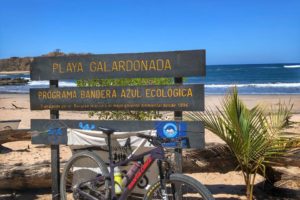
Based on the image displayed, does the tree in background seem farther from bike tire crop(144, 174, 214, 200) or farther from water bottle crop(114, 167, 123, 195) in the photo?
bike tire crop(144, 174, 214, 200)

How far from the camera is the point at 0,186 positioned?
5973 mm

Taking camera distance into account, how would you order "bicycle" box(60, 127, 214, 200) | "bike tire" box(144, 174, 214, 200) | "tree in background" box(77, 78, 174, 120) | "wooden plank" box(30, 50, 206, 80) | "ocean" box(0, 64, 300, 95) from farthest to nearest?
1. "ocean" box(0, 64, 300, 95)
2. "tree in background" box(77, 78, 174, 120)
3. "wooden plank" box(30, 50, 206, 80)
4. "bicycle" box(60, 127, 214, 200)
5. "bike tire" box(144, 174, 214, 200)

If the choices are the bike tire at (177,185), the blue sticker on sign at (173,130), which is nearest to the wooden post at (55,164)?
the blue sticker on sign at (173,130)

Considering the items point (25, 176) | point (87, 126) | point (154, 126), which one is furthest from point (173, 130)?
point (25, 176)

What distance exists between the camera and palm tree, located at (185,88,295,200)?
15.7 feet

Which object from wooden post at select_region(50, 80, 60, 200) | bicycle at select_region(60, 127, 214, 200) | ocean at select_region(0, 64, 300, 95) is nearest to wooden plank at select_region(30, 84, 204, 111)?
wooden post at select_region(50, 80, 60, 200)

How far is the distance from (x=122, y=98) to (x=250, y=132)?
1.63 m

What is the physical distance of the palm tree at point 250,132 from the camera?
4781 mm

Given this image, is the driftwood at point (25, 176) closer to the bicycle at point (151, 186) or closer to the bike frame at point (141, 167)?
the bicycle at point (151, 186)

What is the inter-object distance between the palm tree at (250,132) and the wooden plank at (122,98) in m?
0.33

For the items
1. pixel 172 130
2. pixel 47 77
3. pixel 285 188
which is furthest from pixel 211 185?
pixel 47 77

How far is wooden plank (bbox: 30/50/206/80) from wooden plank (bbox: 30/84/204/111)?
165 mm

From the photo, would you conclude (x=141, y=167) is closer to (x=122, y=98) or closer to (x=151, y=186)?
(x=151, y=186)

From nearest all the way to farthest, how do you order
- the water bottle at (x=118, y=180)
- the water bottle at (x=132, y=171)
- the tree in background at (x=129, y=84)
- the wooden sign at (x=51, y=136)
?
the water bottle at (x=132, y=171) → the water bottle at (x=118, y=180) → the wooden sign at (x=51, y=136) → the tree in background at (x=129, y=84)
